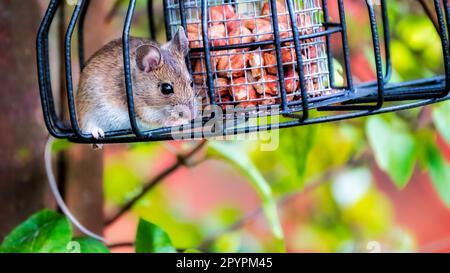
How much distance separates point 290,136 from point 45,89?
1.04 m

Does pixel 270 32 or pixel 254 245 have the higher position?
pixel 270 32

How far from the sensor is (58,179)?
2.38 meters

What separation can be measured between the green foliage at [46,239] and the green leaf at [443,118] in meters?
1.23

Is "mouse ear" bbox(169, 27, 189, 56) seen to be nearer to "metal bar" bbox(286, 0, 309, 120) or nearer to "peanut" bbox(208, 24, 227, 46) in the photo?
"peanut" bbox(208, 24, 227, 46)

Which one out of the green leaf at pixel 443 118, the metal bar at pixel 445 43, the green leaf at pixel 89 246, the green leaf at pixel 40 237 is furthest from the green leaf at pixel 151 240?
the green leaf at pixel 443 118

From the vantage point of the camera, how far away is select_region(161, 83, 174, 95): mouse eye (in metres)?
1.94

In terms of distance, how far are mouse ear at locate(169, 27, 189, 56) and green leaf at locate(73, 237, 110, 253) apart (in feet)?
2.18

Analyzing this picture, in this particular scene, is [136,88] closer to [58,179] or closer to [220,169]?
[58,179]

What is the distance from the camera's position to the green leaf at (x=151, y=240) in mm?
2062

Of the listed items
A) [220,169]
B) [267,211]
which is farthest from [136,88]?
[220,169]

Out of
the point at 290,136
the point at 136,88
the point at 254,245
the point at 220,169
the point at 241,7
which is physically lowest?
the point at 254,245

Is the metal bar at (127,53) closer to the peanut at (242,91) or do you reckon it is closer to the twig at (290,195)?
Answer: the peanut at (242,91)
